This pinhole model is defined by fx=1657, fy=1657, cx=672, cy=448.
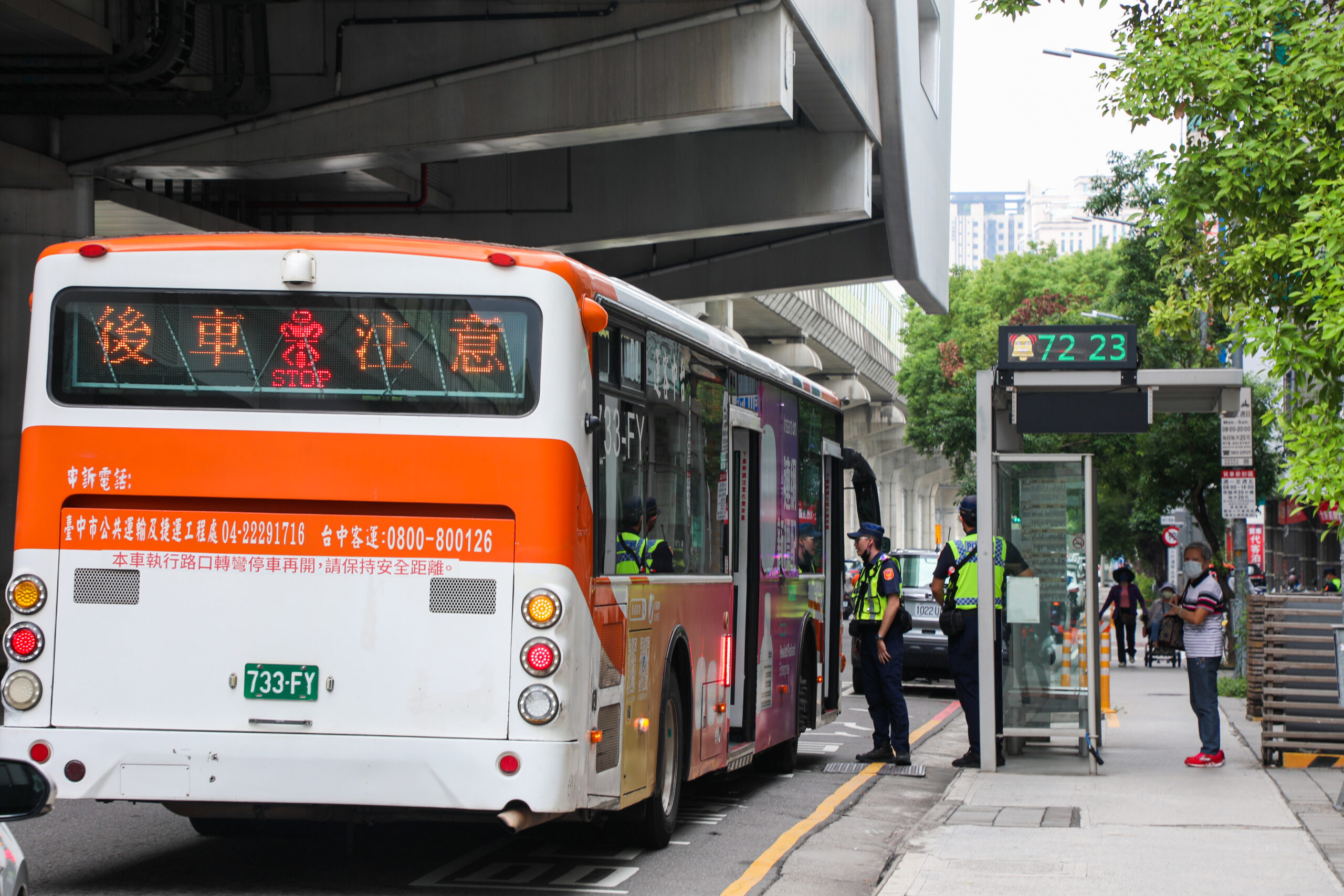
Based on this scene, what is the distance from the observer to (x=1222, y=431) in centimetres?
1941

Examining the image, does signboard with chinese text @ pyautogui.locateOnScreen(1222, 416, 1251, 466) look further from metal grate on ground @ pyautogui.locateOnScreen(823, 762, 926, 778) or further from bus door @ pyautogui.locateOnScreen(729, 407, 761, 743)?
bus door @ pyautogui.locateOnScreen(729, 407, 761, 743)

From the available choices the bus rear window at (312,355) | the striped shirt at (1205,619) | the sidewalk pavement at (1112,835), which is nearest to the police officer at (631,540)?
the bus rear window at (312,355)

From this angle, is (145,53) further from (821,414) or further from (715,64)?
(821,414)

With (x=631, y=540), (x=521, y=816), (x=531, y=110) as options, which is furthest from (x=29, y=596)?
(x=531, y=110)

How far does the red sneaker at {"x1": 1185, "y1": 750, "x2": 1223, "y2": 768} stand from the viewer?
13.7m

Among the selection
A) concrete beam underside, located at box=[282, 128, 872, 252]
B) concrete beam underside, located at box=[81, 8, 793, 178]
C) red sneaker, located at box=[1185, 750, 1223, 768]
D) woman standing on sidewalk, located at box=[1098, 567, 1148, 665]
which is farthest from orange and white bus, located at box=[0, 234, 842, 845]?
woman standing on sidewalk, located at box=[1098, 567, 1148, 665]

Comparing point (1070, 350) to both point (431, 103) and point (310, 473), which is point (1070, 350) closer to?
point (310, 473)

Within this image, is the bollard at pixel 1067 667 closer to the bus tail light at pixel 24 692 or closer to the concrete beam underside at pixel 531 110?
A: the concrete beam underside at pixel 531 110

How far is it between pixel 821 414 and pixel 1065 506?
7.03ft

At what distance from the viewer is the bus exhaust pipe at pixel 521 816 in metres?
7.14

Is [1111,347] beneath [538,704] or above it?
above

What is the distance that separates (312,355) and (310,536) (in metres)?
0.82

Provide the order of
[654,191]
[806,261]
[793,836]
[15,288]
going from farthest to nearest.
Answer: [806,261], [654,191], [15,288], [793,836]

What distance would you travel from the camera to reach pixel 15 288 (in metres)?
19.1
